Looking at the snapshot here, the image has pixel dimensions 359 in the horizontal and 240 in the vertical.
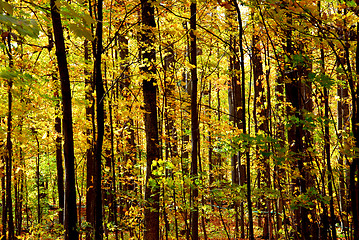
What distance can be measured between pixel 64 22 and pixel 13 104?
9.33 feet

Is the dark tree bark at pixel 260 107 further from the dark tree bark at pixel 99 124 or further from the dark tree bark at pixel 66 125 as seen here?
the dark tree bark at pixel 66 125

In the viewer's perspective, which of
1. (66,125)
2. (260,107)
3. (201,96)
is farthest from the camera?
(260,107)

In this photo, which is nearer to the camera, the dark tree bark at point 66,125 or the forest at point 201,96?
the forest at point 201,96

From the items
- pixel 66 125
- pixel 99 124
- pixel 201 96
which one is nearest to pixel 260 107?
pixel 201 96

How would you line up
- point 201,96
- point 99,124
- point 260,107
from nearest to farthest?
1. point 99,124
2. point 201,96
3. point 260,107

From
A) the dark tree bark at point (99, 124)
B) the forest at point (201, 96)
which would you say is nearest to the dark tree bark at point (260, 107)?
the forest at point (201, 96)

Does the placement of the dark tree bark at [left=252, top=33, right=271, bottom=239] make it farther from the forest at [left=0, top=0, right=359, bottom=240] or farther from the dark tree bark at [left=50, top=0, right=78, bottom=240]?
the dark tree bark at [left=50, top=0, right=78, bottom=240]

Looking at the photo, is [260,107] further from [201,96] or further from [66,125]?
[66,125]

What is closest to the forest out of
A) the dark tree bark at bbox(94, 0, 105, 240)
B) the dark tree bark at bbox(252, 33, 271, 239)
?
the dark tree bark at bbox(94, 0, 105, 240)

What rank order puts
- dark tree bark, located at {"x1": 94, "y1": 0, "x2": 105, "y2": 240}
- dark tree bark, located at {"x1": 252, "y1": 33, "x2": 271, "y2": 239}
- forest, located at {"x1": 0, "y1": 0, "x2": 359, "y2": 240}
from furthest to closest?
1. dark tree bark, located at {"x1": 252, "y1": 33, "x2": 271, "y2": 239}
2. dark tree bark, located at {"x1": 94, "y1": 0, "x2": 105, "y2": 240}
3. forest, located at {"x1": 0, "y1": 0, "x2": 359, "y2": 240}

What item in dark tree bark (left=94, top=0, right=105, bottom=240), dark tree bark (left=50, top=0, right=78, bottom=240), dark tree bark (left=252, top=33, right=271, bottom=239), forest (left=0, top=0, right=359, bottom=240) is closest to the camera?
forest (left=0, top=0, right=359, bottom=240)

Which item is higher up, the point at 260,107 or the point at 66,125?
the point at 260,107

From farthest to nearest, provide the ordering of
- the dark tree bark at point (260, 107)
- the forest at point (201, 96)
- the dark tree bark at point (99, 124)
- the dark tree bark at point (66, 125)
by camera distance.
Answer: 1. the dark tree bark at point (260, 107)
2. the dark tree bark at point (66, 125)
3. the dark tree bark at point (99, 124)
4. the forest at point (201, 96)

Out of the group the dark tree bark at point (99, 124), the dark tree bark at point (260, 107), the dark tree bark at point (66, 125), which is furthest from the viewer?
the dark tree bark at point (260, 107)
